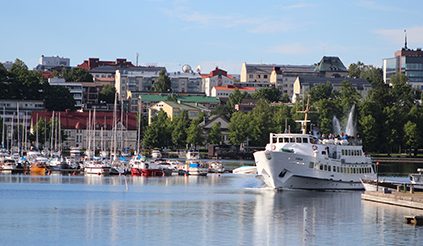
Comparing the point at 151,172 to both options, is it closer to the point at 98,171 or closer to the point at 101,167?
the point at 101,167

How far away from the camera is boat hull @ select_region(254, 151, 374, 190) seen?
98.2 metres

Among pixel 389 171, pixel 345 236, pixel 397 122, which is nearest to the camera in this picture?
pixel 345 236

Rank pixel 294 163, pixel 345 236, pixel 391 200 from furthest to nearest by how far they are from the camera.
→ pixel 294 163, pixel 391 200, pixel 345 236

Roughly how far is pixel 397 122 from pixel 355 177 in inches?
3592

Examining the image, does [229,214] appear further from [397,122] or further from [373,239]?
[397,122]

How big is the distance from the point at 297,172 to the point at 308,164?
3.65 feet

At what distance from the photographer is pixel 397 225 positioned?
228 feet

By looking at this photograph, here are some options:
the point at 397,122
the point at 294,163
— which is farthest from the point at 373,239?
the point at 397,122

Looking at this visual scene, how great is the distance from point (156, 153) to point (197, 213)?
326 ft

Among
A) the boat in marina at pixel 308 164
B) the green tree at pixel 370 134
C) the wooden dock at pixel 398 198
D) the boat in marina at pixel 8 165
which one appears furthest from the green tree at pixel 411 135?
the wooden dock at pixel 398 198

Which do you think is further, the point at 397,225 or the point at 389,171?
the point at 389,171

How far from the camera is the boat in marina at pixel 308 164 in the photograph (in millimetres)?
98500

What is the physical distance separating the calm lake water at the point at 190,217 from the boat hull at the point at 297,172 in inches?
63.1

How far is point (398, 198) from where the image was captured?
82188 millimetres
